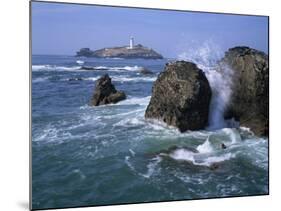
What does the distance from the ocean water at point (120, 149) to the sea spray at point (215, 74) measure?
2 cm

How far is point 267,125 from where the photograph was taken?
13.9ft

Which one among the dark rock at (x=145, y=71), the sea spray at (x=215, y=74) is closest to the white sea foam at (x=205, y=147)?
the sea spray at (x=215, y=74)

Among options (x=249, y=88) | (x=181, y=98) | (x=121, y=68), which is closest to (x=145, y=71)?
(x=121, y=68)

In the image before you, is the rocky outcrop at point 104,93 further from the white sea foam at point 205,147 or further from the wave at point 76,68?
the white sea foam at point 205,147

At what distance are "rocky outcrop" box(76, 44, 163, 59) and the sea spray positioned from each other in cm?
27

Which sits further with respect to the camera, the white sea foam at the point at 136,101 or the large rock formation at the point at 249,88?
the large rock formation at the point at 249,88

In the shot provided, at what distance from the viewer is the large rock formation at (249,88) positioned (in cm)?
416

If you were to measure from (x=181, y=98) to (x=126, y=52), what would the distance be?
59 centimetres

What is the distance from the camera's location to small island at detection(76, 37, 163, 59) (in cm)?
385

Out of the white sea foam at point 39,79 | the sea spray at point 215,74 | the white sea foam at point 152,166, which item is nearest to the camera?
the white sea foam at point 39,79

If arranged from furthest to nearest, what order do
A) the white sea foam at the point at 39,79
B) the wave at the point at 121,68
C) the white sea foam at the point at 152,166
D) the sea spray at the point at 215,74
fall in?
the sea spray at the point at 215,74 → the wave at the point at 121,68 → the white sea foam at the point at 152,166 → the white sea foam at the point at 39,79

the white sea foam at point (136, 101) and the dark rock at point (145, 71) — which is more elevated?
the dark rock at point (145, 71)

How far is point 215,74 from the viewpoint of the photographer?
416cm
